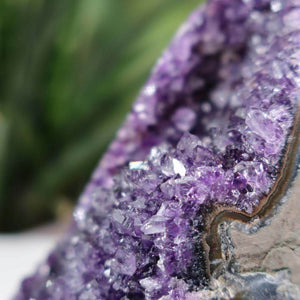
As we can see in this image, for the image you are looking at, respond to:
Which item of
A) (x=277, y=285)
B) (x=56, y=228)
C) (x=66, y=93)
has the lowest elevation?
(x=56, y=228)

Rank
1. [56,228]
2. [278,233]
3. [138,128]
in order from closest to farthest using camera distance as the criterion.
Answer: [278,233]
[138,128]
[56,228]

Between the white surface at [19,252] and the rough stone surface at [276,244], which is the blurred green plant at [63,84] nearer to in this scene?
the white surface at [19,252]

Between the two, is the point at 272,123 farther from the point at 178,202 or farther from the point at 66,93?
the point at 66,93

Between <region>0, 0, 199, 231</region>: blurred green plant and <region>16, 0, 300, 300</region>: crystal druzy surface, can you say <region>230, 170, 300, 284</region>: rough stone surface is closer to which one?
<region>16, 0, 300, 300</region>: crystal druzy surface

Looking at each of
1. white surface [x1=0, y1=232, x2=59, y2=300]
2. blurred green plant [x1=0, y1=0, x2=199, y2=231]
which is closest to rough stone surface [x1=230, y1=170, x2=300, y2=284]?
white surface [x1=0, y1=232, x2=59, y2=300]

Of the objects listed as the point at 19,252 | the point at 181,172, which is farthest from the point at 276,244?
the point at 19,252

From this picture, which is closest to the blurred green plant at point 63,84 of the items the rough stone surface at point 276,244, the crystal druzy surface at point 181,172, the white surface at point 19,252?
the white surface at point 19,252

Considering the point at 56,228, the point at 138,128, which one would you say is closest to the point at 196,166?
the point at 138,128
